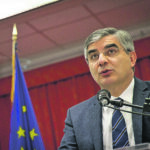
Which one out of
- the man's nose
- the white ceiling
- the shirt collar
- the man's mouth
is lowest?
the shirt collar

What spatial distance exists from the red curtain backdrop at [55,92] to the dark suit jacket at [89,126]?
3742 mm

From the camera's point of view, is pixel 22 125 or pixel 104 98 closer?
pixel 104 98

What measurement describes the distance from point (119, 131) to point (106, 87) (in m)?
0.27

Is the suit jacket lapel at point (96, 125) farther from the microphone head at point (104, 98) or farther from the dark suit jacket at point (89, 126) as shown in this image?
the microphone head at point (104, 98)

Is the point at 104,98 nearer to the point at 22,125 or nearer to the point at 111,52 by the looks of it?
the point at 111,52

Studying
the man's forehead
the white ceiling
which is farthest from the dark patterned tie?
the white ceiling

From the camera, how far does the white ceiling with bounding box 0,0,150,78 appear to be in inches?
160

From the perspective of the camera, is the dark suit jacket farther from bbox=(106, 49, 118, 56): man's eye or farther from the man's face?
bbox=(106, 49, 118, 56): man's eye

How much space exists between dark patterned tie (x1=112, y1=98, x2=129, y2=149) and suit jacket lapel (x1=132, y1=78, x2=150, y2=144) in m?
0.06

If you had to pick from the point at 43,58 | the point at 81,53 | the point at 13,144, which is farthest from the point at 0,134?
the point at 13,144

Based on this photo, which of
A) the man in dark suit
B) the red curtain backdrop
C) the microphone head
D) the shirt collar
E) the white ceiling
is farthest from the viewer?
the red curtain backdrop

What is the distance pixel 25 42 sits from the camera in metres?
4.98

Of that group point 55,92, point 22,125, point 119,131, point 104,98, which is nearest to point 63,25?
point 55,92

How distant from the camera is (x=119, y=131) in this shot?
1.44 metres
